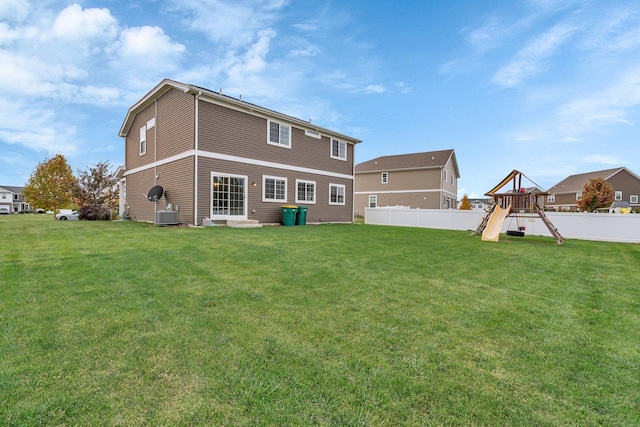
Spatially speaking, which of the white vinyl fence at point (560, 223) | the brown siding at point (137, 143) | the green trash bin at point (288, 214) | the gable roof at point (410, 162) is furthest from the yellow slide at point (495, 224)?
the gable roof at point (410, 162)

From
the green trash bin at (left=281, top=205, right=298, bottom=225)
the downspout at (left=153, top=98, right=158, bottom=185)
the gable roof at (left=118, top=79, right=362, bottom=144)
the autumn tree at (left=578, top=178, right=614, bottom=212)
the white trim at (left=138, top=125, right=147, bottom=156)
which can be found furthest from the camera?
the autumn tree at (left=578, top=178, right=614, bottom=212)

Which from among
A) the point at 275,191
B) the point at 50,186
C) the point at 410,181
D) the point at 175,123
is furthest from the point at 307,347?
the point at 50,186

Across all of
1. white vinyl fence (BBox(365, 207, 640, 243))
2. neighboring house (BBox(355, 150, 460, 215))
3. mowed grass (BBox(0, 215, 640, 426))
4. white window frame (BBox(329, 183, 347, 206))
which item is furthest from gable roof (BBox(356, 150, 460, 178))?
mowed grass (BBox(0, 215, 640, 426))

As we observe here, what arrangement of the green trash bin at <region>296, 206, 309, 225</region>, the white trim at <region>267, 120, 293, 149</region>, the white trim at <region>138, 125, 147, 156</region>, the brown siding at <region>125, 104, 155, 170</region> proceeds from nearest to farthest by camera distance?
the white trim at <region>267, 120, 293, 149</region>
the green trash bin at <region>296, 206, 309, 225</region>
the brown siding at <region>125, 104, 155, 170</region>
the white trim at <region>138, 125, 147, 156</region>

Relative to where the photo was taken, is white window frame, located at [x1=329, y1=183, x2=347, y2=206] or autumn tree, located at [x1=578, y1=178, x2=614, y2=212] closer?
white window frame, located at [x1=329, y1=183, x2=347, y2=206]

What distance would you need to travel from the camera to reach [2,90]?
17219 mm

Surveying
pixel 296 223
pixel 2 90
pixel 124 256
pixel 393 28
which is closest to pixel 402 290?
pixel 124 256

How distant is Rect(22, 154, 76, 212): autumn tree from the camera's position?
96.1ft

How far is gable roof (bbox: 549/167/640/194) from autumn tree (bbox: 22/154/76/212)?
202 feet

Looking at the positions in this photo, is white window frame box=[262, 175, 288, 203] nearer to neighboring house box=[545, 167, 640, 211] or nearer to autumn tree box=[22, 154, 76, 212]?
autumn tree box=[22, 154, 76, 212]

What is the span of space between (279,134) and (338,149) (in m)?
4.79

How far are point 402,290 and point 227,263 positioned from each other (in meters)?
3.07

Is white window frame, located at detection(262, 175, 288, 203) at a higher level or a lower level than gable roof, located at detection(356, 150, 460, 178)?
lower

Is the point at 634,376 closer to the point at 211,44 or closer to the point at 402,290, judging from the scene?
the point at 402,290
